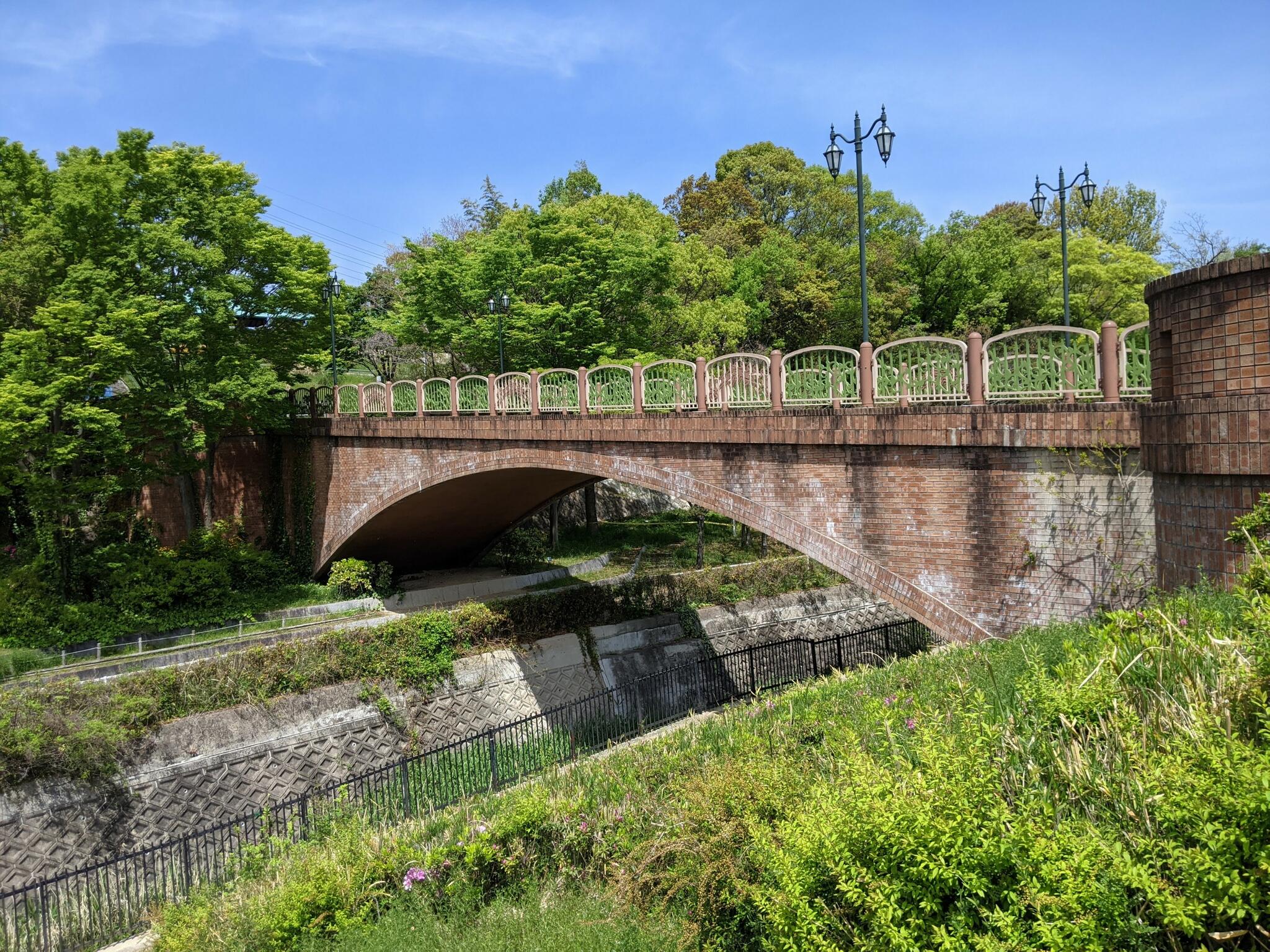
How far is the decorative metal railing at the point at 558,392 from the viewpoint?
14703 mm

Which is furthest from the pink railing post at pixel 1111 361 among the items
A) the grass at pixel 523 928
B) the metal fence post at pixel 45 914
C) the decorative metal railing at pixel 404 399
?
the decorative metal railing at pixel 404 399

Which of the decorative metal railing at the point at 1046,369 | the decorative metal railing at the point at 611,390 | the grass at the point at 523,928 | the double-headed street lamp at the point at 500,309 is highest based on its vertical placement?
the double-headed street lamp at the point at 500,309

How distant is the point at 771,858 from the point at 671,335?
70.0 ft

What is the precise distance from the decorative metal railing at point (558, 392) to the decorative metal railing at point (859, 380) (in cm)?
2

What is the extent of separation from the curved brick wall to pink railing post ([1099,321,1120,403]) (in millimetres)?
643

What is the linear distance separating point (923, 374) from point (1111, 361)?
6.24 ft

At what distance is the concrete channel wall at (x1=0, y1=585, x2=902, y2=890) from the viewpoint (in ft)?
37.3

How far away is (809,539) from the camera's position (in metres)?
10.6

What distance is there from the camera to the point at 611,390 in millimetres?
14008

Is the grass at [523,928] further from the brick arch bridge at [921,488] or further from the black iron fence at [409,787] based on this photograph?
the brick arch bridge at [921,488]

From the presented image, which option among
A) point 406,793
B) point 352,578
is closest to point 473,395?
point 352,578

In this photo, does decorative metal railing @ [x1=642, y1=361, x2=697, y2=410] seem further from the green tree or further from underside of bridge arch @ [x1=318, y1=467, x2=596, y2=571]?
the green tree

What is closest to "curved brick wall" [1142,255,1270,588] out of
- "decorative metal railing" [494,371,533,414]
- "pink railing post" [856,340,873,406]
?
"pink railing post" [856,340,873,406]

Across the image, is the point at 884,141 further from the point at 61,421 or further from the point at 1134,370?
the point at 61,421
